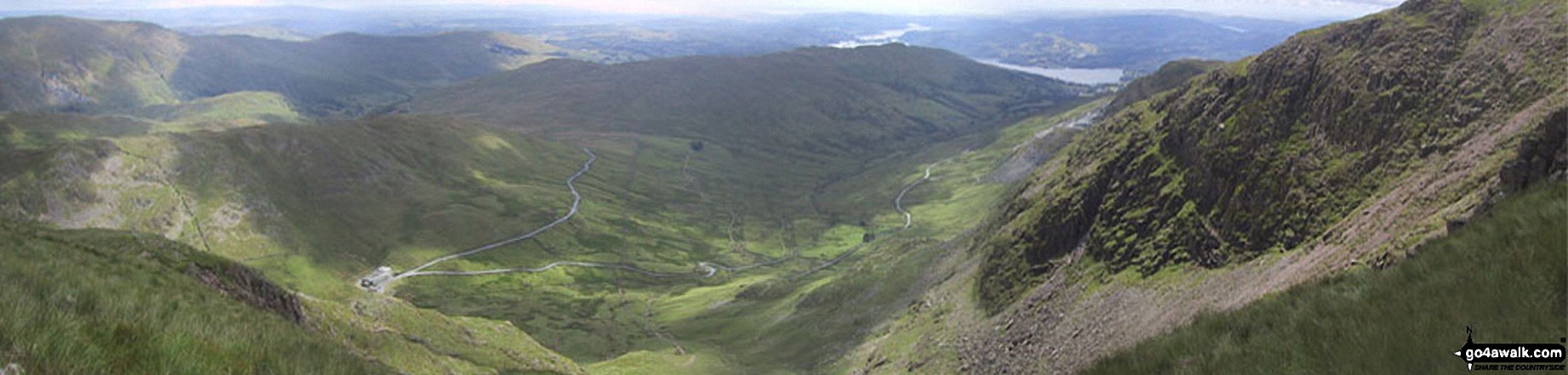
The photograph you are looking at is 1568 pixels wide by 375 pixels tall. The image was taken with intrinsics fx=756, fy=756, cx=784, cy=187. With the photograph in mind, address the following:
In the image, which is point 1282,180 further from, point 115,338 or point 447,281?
point 447,281

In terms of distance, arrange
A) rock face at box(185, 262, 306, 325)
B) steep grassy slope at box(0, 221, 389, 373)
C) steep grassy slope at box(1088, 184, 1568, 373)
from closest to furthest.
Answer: steep grassy slope at box(0, 221, 389, 373) < steep grassy slope at box(1088, 184, 1568, 373) < rock face at box(185, 262, 306, 325)

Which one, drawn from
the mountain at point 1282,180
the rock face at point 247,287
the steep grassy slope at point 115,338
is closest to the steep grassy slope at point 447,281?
the rock face at point 247,287

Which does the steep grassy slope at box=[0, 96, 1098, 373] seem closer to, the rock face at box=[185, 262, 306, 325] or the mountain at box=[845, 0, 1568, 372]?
the rock face at box=[185, 262, 306, 325]

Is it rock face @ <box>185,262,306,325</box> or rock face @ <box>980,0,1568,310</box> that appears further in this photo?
rock face @ <box>980,0,1568,310</box>

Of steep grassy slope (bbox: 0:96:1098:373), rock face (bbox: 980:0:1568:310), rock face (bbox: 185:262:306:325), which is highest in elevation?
rock face (bbox: 980:0:1568:310)

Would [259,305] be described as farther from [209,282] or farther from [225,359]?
[225,359]

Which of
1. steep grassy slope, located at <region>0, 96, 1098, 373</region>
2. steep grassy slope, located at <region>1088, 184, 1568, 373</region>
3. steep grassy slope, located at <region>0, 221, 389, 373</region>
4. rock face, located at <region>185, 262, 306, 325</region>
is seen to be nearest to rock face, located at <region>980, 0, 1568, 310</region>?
steep grassy slope, located at <region>1088, 184, 1568, 373</region>
